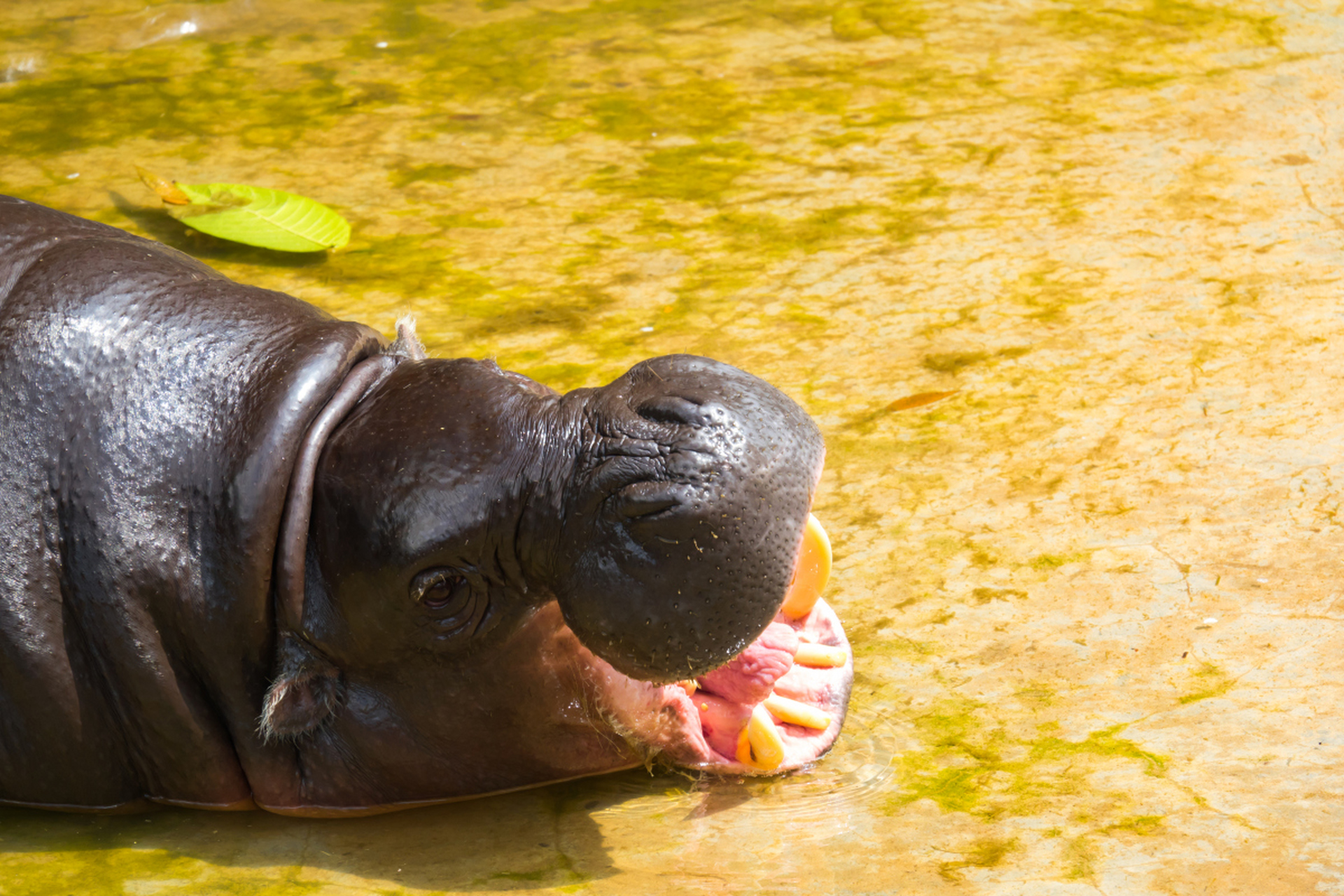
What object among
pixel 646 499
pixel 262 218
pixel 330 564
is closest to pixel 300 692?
pixel 330 564

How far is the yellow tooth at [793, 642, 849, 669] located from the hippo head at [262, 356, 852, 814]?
21mm

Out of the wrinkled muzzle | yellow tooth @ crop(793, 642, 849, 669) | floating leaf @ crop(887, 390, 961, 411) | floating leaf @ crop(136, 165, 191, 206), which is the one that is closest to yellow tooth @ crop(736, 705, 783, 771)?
yellow tooth @ crop(793, 642, 849, 669)

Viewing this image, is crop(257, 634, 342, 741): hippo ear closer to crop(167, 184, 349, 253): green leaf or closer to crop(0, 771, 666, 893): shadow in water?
crop(0, 771, 666, 893): shadow in water

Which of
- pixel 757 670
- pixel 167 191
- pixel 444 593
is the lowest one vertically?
pixel 757 670

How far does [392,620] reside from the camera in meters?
2.79

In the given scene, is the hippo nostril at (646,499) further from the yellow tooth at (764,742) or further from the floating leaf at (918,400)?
the floating leaf at (918,400)

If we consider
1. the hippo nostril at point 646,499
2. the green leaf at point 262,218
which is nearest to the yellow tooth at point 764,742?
the hippo nostril at point 646,499

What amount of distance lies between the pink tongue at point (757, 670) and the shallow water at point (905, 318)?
177mm

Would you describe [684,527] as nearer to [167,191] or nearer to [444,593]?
[444,593]

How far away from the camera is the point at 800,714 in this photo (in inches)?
115

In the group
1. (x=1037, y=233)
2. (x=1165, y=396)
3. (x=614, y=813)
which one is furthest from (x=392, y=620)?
(x=1037, y=233)

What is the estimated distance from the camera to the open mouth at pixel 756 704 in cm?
288

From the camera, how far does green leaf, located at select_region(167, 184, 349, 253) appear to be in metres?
5.16

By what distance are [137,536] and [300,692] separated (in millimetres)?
437
